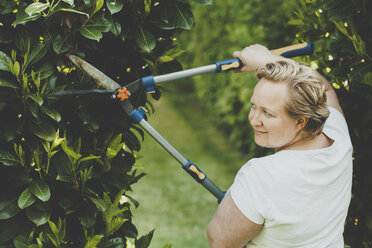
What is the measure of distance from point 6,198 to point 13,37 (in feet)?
2.48

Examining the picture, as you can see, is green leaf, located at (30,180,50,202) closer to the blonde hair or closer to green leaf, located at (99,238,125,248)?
green leaf, located at (99,238,125,248)

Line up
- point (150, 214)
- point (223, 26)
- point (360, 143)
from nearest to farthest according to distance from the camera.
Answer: point (360, 143) → point (150, 214) → point (223, 26)

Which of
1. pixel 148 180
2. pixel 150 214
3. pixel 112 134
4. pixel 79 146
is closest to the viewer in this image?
pixel 79 146

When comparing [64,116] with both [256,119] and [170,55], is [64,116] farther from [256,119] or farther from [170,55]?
[256,119]

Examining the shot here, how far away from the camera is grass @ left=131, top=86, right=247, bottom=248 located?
5867 mm

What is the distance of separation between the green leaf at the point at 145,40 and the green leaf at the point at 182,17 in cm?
17

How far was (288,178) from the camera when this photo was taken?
1.92 m

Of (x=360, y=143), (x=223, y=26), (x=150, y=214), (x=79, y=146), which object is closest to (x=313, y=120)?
(x=360, y=143)

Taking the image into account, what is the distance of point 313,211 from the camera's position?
1.98 meters

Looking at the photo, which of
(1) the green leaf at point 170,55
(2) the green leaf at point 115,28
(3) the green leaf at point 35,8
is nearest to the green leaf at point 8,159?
(3) the green leaf at point 35,8

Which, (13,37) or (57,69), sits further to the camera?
(57,69)

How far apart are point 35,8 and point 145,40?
56 cm

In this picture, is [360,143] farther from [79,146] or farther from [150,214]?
[150,214]

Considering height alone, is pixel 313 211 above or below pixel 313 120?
below
